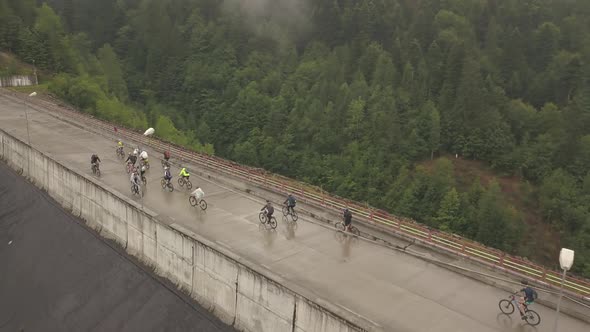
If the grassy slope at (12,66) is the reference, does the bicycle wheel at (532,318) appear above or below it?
above

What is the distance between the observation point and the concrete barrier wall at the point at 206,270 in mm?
16188

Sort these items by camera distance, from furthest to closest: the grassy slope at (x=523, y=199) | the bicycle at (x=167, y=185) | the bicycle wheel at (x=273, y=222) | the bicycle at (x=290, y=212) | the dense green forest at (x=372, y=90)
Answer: the dense green forest at (x=372, y=90) → the grassy slope at (x=523, y=199) → the bicycle at (x=167, y=185) → the bicycle at (x=290, y=212) → the bicycle wheel at (x=273, y=222)

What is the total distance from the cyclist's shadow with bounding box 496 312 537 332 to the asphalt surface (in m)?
9.67

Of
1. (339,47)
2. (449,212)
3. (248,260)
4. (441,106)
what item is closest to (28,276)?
(248,260)

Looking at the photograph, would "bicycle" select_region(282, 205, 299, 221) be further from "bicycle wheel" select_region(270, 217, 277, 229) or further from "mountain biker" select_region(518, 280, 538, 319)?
"mountain biker" select_region(518, 280, 538, 319)

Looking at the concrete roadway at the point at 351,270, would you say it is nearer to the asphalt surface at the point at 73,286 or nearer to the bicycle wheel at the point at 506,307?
the bicycle wheel at the point at 506,307

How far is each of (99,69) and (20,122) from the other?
54.5 metres

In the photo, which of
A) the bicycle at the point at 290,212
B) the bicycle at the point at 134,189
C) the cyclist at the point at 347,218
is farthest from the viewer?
the bicycle at the point at 134,189

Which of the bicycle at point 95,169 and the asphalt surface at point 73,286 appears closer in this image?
the asphalt surface at point 73,286

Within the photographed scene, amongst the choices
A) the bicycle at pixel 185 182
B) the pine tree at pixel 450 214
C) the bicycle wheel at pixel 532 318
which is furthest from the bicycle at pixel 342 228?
the pine tree at pixel 450 214

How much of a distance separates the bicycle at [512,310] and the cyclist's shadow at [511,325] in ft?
0.46

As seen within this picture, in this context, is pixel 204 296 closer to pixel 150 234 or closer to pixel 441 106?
pixel 150 234

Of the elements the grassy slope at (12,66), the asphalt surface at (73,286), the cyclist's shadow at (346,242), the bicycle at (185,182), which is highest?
the cyclist's shadow at (346,242)

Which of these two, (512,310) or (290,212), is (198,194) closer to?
(290,212)
